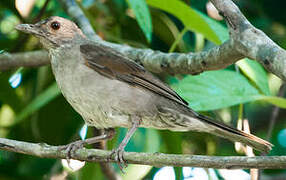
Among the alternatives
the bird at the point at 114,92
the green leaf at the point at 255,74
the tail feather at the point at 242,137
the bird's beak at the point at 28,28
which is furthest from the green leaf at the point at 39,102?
the green leaf at the point at 255,74

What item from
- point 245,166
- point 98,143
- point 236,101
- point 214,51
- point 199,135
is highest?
point 214,51

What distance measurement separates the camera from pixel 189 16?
4094mm

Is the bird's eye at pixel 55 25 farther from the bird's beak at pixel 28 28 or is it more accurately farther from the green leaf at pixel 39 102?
the green leaf at pixel 39 102

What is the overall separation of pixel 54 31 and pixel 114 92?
2.94ft

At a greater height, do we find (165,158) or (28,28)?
(28,28)

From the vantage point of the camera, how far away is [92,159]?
11.1ft

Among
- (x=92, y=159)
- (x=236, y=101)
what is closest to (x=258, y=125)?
(x=236, y=101)

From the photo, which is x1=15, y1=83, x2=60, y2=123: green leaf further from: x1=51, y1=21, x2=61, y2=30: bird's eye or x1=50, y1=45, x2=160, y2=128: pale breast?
x1=51, y1=21, x2=61, y2=30: bird's eye

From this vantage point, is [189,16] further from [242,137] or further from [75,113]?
[75,113]

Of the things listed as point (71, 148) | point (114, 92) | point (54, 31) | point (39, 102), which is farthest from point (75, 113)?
point (71, 148)

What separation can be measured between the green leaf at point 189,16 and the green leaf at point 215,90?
0.32m

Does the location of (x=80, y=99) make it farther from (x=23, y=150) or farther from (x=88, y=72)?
(x=23, y=150)

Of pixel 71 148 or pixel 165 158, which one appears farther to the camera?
pixel 71 148

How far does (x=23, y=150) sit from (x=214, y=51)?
142cm
